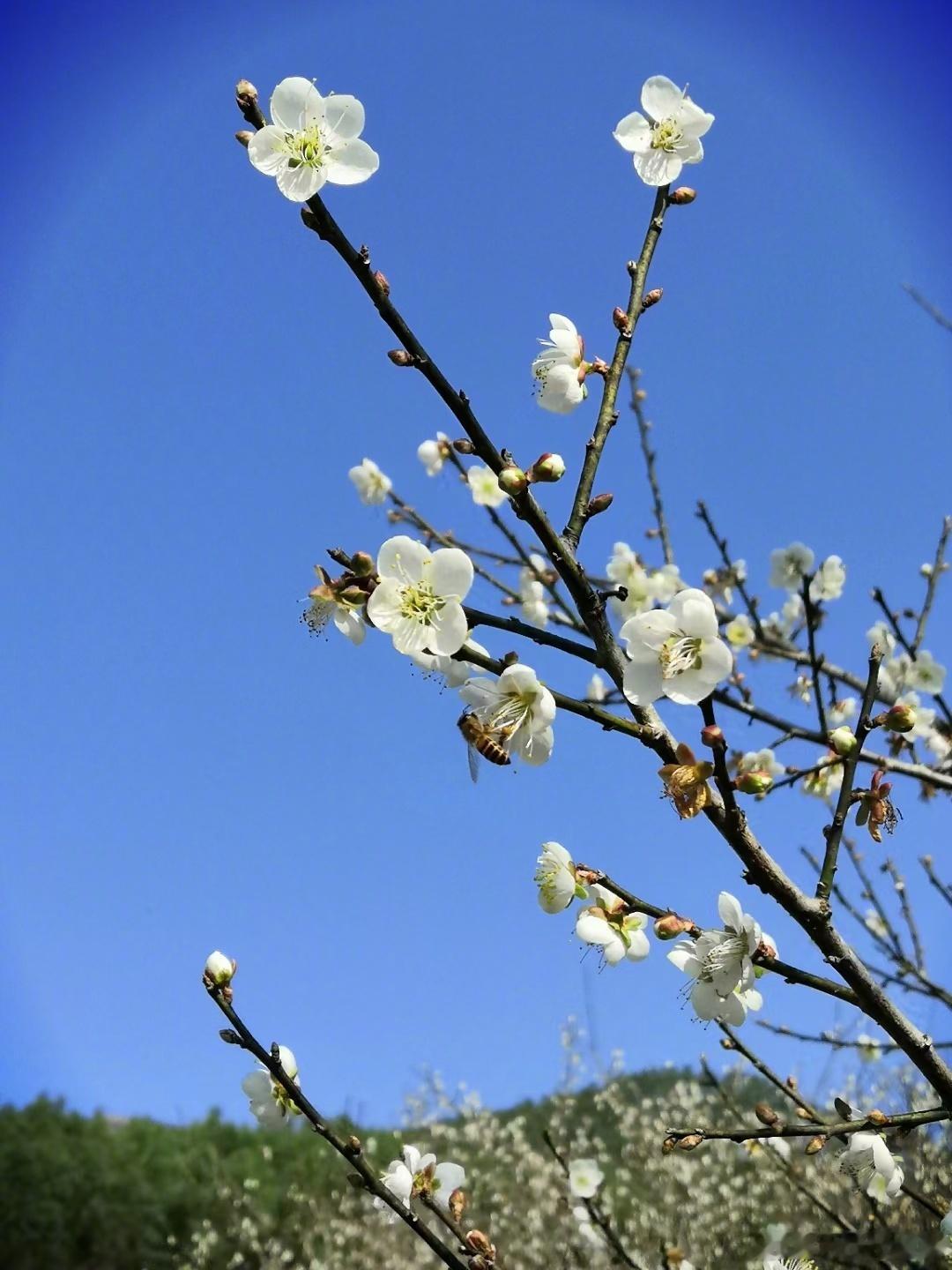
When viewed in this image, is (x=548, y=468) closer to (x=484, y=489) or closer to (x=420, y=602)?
(x=420, y=602)

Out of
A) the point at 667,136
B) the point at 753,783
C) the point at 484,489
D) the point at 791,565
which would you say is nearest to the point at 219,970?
the point at 753,783

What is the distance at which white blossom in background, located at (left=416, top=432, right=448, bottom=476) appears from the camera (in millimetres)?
4625

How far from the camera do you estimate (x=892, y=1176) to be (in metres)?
1.98

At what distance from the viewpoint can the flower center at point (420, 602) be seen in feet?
4.69

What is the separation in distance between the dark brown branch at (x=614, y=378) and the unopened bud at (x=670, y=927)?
613 mm

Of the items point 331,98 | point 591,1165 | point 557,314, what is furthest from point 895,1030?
point 591,1165

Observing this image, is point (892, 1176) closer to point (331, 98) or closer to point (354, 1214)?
A: point (331, 98)

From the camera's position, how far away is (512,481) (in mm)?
1331

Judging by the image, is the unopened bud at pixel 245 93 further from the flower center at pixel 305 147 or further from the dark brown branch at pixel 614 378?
the dark brown branch at pixel 614 378

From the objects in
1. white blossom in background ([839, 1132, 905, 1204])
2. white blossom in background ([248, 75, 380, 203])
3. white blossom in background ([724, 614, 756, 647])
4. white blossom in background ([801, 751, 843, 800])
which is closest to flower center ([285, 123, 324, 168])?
white blossom in background ([248, 75, 380, 203])

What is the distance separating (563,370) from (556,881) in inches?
37.4

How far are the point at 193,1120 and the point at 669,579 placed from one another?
971cm

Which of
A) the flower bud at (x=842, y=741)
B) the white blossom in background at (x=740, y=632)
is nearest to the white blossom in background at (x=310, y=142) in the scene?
the flower bud at (x=842, y=741)

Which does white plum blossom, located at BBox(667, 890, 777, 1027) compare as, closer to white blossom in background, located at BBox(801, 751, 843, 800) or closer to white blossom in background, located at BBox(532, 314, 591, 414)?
white blossom in background, located at BBox(532, 314, 591, 414)
